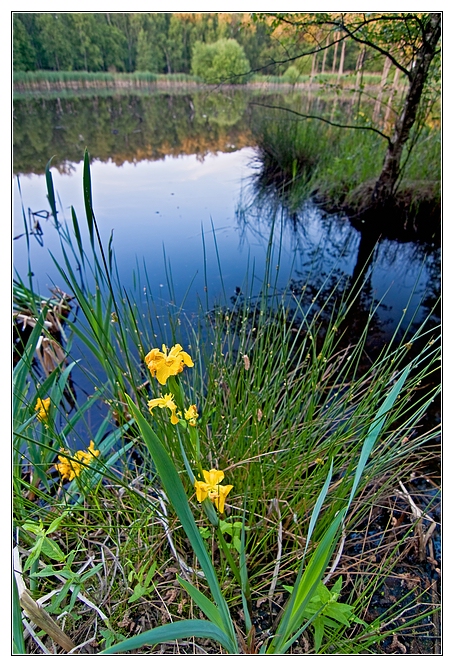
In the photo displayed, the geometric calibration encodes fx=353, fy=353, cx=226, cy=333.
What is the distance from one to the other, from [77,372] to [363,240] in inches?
106

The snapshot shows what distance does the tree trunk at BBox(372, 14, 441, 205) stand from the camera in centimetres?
235

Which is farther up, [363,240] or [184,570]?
[363,240]

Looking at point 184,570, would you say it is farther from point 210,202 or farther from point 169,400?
point 210,202

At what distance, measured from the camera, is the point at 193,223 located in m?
3.51

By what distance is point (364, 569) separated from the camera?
3.23 ft

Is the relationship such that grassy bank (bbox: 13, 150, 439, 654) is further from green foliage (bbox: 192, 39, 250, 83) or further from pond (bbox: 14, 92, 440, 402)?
green foliage (bbox: 192, 39, 250, 83)

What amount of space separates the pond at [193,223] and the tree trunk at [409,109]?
17.3 inches

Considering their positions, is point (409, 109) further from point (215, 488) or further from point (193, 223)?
point (215, 488)

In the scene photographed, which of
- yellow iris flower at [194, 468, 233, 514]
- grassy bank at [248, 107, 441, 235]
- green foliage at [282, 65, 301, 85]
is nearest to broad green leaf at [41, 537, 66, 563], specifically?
yellow iris flower at [194, 468, 233, 514]

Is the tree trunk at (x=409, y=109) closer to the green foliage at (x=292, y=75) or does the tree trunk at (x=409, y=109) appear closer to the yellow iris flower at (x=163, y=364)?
the green foliage at (x=292, y=75)

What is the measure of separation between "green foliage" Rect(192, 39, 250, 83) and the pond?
1.11m

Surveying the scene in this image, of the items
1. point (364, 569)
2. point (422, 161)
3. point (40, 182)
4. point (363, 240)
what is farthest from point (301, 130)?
point (364, 569)

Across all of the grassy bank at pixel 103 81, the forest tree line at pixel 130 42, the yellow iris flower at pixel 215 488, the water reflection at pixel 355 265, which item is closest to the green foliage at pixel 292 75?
the forest tree line at pixel 130 42

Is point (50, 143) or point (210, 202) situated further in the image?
point (50, 143)
